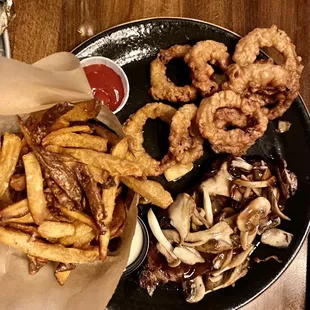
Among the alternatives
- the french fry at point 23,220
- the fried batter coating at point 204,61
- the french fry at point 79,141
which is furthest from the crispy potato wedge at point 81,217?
the fried batter coating at point 204,61

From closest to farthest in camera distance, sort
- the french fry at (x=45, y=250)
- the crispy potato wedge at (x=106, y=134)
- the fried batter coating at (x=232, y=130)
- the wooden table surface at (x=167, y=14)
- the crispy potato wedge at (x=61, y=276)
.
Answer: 1. the french fry at (x=45, y=250)
2. the crispy potato wedge at (x=61, y=276)
3. the crispy potato wedge at (x=106, y=134)
4. the fried batter coating at (x=232, y=130)
5. the wooden table surface at (x=167, y=14)

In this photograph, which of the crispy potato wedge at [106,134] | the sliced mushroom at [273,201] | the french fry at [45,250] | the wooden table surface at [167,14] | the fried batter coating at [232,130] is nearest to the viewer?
the french fry at [45,250]

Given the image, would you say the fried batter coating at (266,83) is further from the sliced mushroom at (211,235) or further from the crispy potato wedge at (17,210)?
the crispy potato wedge at (17,210)

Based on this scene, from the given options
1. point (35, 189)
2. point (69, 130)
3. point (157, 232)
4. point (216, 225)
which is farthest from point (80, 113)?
point (216, 225)

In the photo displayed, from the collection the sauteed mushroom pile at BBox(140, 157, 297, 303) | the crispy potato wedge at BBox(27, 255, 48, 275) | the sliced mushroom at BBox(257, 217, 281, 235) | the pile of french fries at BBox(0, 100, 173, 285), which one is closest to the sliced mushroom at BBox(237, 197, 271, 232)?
the sauteed mushroom pile at BBox(140, 157, 297, 303)

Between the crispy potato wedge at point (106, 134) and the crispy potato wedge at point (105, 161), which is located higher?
the crispy potato wedge at point (106, 134)

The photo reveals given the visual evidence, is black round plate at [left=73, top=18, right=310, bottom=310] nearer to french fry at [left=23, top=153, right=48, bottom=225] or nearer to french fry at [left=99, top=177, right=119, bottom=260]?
french fry at [left=99, top=177, right=119, bottom=260]

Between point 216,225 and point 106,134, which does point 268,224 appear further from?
point 106,134

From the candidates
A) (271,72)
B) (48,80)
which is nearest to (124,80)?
(48,80)
